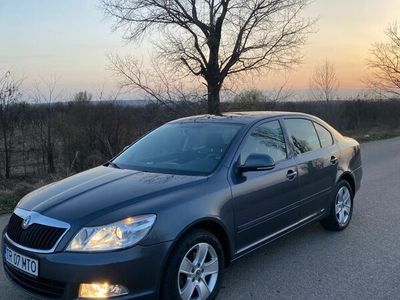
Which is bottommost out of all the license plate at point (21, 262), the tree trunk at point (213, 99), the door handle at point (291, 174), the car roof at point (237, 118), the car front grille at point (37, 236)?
the license plate at point (21, 262)

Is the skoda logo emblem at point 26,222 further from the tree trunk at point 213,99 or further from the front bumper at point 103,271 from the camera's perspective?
the tree trunk at point 213,99

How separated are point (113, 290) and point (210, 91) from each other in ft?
54.6

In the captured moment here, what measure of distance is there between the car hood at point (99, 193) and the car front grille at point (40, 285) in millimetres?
448

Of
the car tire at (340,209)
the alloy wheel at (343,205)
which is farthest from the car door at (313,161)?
the alloy wheel at (343,205)

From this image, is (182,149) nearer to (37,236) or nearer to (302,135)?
(302,135)

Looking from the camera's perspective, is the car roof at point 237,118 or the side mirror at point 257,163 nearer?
the side mirror at point 257,163

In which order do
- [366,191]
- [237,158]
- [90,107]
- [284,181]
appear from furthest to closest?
[90,107] → [366,191] → [284,181] → [237,158]

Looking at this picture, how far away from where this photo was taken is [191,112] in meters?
17.6

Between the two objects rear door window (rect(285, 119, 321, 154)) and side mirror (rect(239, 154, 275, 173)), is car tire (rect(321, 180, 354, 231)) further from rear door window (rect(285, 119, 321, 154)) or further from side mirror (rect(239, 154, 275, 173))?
side mirror (rect(239, 154, 275, 173))

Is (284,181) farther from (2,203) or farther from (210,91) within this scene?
(210,91)

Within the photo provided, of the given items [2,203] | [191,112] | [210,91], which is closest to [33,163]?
[2,203]

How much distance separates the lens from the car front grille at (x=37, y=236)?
3311 mm

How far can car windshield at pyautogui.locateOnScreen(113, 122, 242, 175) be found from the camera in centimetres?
429

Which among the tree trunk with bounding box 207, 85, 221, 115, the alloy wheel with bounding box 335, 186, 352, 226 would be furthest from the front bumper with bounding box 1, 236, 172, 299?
the tree trunk with bounding box 207, 85, 221, 115
